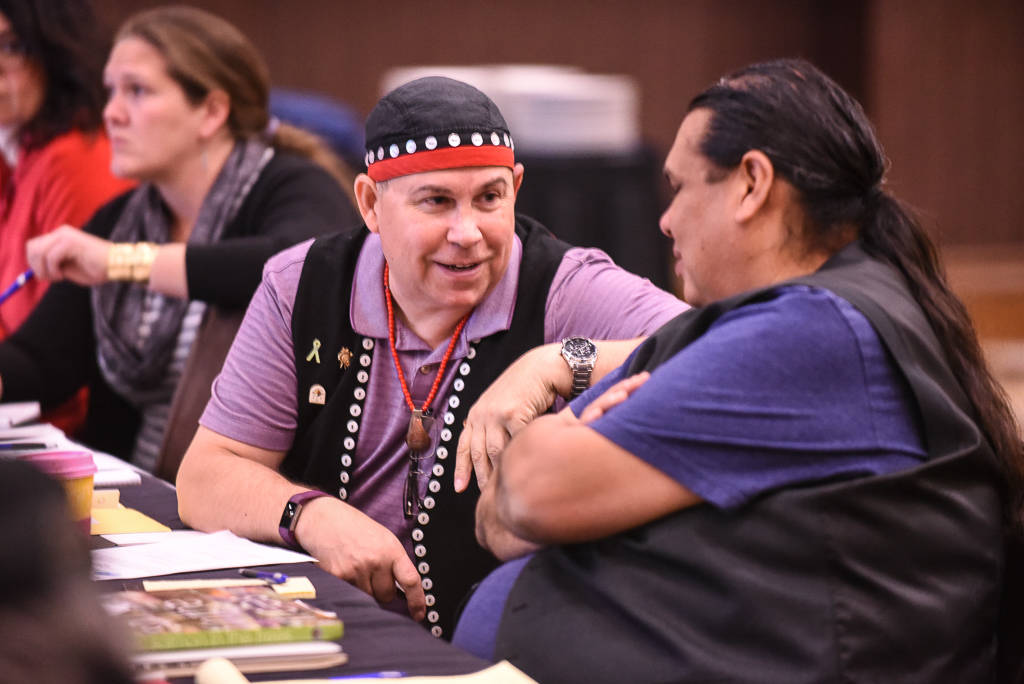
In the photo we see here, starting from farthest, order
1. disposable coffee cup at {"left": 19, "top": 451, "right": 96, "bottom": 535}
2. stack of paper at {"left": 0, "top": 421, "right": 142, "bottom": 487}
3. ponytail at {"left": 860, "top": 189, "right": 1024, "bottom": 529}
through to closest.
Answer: stack of paper at {"left": 0, "top": 421, "right": 142, "bottom": 487} → disposable coffee cup at {"left": 19, "top": 451, "right": 96, "bottom": 535} → ponytail at {"left": 860, "top": 189, "right": 1024, "bottom": 529}

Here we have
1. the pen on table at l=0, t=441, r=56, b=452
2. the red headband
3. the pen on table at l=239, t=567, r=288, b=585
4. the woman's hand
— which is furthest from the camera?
the woman's hand

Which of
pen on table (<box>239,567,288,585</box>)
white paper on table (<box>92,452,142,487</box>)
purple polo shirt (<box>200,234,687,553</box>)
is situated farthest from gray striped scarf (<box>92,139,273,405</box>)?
pen on table (<box>239,567,288,585</box>)

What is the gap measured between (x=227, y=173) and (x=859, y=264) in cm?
202

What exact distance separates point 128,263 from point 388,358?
0.99 metres

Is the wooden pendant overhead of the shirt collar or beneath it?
beneath

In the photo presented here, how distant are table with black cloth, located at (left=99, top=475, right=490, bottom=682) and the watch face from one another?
21.1 inches

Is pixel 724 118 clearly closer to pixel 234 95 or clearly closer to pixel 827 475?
pixel 827 475

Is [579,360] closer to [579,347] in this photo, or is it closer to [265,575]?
[579,347]

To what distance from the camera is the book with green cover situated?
4.36 feet

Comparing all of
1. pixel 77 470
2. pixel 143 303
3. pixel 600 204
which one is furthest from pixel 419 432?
pixel 600 204

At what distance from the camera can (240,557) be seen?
180 cm

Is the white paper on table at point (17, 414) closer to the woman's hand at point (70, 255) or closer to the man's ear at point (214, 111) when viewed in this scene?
the woman's hand at point (70, 255)

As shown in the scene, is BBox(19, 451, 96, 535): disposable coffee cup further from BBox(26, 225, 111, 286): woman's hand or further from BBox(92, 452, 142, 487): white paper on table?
BBox(26, 225, 111, 286): woman's hand

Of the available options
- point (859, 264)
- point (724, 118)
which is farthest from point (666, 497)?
point (724, 118)
